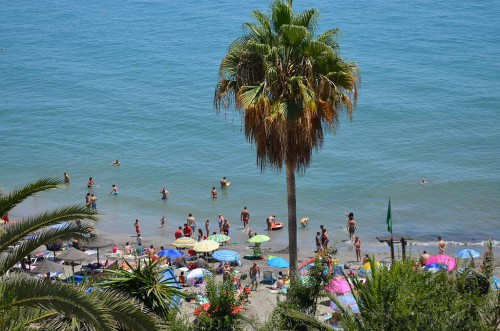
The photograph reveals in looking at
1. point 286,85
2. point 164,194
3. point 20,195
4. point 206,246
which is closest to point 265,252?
point 206,246

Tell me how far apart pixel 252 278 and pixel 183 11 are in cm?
7433

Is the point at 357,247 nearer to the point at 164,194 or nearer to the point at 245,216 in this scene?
the point at 245,216

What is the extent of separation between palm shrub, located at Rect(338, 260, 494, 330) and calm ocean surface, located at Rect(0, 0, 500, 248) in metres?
20.5

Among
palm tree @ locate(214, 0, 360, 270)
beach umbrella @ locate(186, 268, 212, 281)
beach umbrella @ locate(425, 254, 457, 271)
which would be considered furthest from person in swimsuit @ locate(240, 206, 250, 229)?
palm tree @ locate(214, 0, 360, 270)

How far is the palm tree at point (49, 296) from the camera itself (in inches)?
362

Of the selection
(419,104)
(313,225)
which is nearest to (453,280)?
(313,225)

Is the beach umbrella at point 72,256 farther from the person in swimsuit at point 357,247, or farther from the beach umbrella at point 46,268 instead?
the person in swimsuit at point 357,247

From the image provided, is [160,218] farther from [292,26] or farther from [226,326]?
[226,326]

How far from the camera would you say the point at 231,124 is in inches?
2211

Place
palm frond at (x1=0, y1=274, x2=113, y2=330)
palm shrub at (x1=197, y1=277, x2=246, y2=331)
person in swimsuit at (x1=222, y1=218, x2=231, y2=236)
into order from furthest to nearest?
person in swimsuit at (x1=222, y1=218, x2=231, y2=236) < palm shrub at (x1=197, y1=277, x2=246, y2=331) < palm frond at (x1=0, y1=274, x2=113, y2=330)

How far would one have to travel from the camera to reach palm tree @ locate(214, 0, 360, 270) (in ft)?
53.5

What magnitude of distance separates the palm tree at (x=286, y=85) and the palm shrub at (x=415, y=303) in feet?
13.9

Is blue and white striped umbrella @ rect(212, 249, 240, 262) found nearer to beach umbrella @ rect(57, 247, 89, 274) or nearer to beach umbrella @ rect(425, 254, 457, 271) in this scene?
beach umbrella @ rect(57, 247, 89, 274)

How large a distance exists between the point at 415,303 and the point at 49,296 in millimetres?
5363
